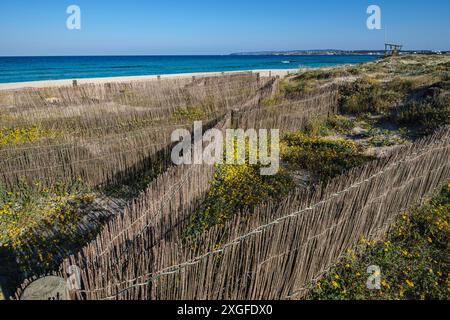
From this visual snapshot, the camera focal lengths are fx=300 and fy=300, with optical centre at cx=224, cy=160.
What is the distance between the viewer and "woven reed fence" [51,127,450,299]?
223 centimetres

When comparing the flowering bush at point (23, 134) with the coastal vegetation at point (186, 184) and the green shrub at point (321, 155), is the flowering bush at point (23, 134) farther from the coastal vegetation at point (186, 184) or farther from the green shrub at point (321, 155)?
the green shrub at point (321, 155)

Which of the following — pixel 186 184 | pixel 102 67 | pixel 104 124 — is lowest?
pixel 186 184

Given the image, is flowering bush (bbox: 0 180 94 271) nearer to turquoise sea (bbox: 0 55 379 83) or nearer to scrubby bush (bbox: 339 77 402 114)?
scrubby bush (bbox: 339 77 402 114)

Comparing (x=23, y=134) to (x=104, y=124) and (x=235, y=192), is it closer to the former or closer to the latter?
(x=104, y=124)

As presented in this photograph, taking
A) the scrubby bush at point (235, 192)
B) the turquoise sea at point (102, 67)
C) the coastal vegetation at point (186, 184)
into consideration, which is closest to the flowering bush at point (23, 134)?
the coastal vegetation at point (186, 184)

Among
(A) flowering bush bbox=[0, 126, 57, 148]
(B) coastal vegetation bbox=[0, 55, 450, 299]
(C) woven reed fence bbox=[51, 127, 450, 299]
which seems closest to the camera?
(C) woven reed fence bbox=[51, 127, 450, 299]

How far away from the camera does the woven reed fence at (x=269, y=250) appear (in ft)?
7.30

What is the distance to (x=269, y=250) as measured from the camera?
258cm

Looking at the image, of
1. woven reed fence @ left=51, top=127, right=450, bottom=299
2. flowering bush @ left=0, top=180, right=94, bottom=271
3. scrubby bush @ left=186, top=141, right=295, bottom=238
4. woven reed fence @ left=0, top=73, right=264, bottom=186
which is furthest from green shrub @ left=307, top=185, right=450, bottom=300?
woven reed fence @ left=0, top=73, right=264, bottom=186

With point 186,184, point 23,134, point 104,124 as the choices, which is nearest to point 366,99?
point 104,124
